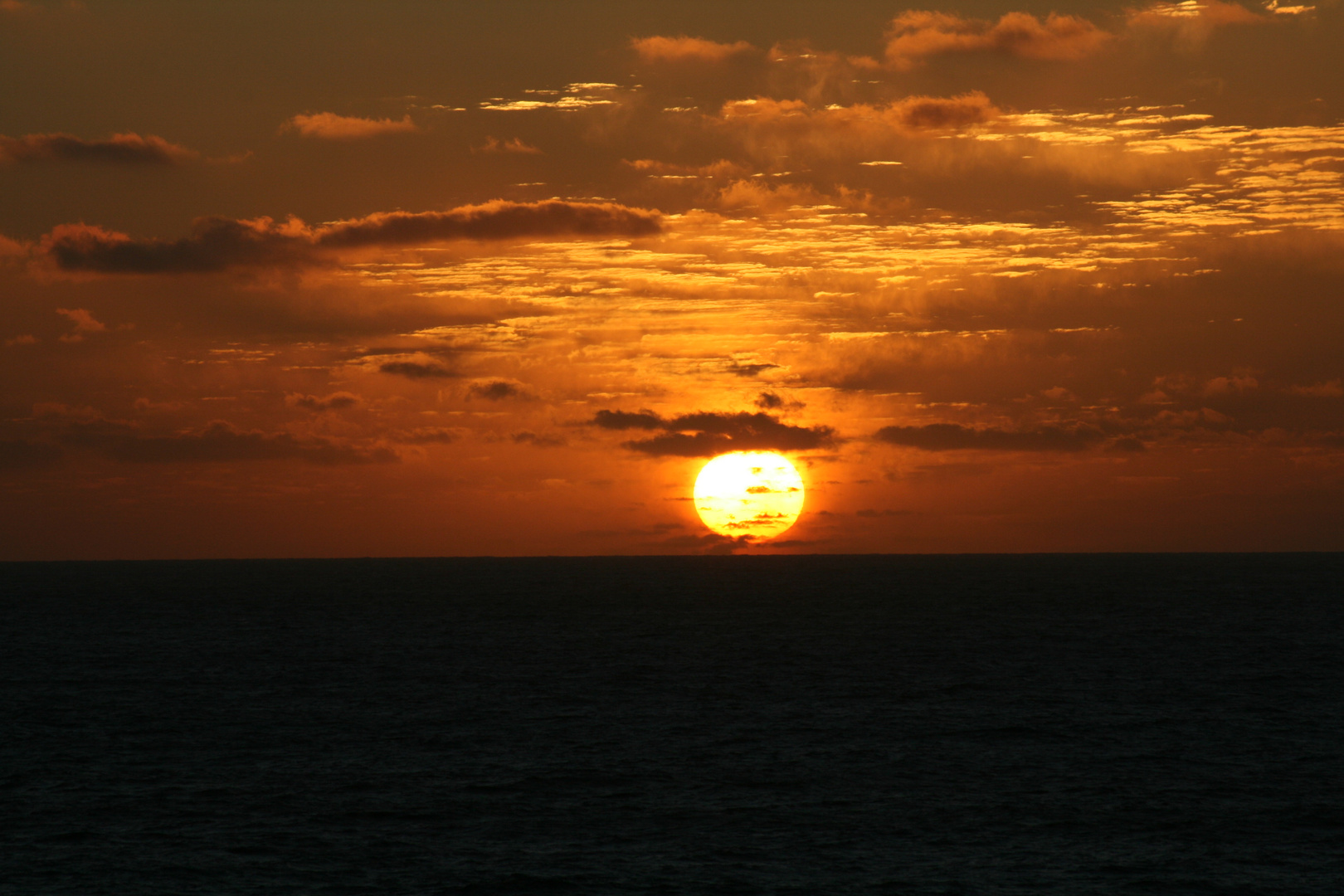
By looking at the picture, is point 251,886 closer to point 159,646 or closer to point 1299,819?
point 1299,819

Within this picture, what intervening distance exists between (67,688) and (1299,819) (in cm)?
7195

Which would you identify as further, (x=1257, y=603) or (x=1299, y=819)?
(x=1257, y=603)

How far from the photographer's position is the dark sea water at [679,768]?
3997 centimetres

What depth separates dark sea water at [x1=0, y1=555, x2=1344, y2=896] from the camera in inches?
1574

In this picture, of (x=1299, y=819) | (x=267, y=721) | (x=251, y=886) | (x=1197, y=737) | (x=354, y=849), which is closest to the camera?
(x=251, y=886)

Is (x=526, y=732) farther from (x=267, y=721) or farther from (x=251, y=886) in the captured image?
(x=251, y=886)

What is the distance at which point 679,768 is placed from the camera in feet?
180

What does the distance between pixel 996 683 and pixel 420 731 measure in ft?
125

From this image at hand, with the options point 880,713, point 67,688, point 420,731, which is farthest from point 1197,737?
point 67,688

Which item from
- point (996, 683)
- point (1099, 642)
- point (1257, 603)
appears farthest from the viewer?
point (1257, 603)

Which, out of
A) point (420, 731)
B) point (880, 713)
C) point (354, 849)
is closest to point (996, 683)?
point (880, 713)

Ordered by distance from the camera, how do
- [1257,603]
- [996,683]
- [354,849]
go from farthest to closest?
[1257,603]
[996,683]
[354,849]

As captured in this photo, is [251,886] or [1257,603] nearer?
[251,886]

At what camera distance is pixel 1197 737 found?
62281 millimetres
